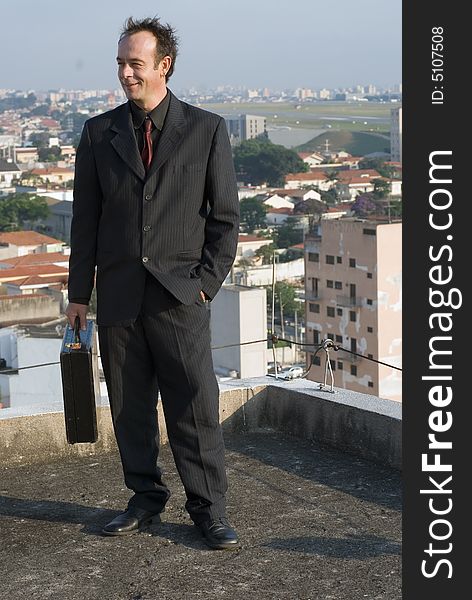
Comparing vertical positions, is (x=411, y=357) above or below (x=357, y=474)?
above

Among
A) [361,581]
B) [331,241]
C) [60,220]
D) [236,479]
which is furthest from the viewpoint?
[60,220]

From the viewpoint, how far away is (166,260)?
8.30 ft

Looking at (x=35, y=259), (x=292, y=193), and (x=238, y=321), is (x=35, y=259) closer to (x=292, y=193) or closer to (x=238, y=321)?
(x=238, y=321)

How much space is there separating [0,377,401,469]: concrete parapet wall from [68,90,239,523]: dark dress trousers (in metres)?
0.66

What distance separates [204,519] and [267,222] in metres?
57.9

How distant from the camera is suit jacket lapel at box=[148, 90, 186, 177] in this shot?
2533 millimetres

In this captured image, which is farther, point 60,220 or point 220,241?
point 60,220

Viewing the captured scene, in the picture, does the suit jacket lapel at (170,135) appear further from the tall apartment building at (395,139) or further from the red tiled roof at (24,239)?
the tall apartment building at (395,139)

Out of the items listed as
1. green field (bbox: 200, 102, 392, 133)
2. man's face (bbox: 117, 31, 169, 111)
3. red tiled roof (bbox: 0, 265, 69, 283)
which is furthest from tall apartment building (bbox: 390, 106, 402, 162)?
man's face (bbox: 117, 31, 169, 111)

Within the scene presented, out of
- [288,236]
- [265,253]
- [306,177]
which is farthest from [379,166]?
[265,253]

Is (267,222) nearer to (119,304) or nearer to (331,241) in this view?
(331,241)

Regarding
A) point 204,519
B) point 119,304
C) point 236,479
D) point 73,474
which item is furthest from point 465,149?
point 73,474

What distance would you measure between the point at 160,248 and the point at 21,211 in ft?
188

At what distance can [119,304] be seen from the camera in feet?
8.41
